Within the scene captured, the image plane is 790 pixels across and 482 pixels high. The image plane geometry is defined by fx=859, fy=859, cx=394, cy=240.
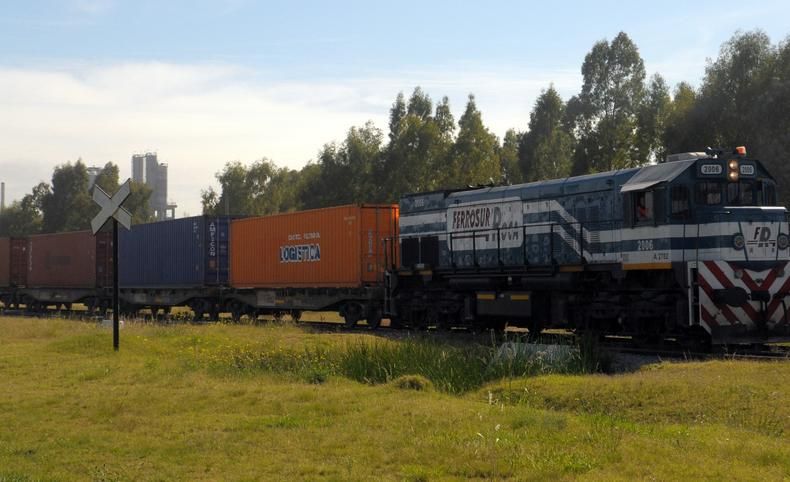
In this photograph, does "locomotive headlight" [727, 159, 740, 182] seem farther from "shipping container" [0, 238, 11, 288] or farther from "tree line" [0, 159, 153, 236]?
"tree line" [0, 159, 153, 236]

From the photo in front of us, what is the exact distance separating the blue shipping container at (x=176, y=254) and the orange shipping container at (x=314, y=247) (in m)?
0.64

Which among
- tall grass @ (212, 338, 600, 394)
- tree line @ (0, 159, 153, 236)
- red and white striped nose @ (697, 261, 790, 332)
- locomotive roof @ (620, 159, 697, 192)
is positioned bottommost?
tall grass @ (212, 338, 600, 394)

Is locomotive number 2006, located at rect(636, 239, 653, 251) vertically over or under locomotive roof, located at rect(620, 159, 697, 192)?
under

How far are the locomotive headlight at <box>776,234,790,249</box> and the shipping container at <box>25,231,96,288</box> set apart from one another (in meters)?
32.0

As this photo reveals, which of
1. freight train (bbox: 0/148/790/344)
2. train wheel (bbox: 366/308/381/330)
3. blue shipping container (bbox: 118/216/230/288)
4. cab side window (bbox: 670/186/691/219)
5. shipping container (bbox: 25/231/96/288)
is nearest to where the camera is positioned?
freight train (bbox: 0/148/790/344)

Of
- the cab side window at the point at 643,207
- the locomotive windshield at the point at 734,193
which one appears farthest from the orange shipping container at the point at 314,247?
the locomotive windshield at the point at 734,193

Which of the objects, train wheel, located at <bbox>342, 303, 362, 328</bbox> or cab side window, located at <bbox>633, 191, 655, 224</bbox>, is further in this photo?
train wheel, located at <bbox>342, 303, 362, 328</bbox>

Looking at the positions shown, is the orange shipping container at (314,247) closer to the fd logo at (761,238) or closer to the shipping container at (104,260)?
the shipping container at (104,260)

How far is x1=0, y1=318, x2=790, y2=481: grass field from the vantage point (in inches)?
315

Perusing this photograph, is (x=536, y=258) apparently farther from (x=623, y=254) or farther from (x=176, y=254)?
(x=176, y=254)

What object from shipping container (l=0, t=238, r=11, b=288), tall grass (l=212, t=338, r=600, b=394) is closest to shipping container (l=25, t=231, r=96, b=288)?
shipping container (l=0, t=238, r=11, b=288)

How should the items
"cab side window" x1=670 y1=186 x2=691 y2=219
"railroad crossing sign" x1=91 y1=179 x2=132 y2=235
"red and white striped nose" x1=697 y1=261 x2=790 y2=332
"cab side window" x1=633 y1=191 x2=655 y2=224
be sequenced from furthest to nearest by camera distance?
"railroad crossing sign" x1=91 y1=179 x2=132 y2=235 → "cab side window" x1=633 y1=191 x2=655 y2=224 → "cab side window" x1=670 y1=186 x2=691 y2=219 → "red and white striped nose" x1=697 y1=261 x2=790 y2=332

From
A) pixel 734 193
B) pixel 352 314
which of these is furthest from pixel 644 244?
pixel 352 314

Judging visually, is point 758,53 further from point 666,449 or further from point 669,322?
point 666,449
